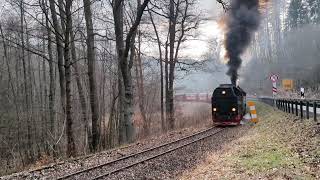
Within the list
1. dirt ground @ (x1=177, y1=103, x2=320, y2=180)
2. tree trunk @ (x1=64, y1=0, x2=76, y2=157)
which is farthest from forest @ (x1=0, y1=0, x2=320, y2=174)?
dirt ground @ (x1=177, y1=103, x2=320, y2=180)

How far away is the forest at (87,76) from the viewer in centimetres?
1975

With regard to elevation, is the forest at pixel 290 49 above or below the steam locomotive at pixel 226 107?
above

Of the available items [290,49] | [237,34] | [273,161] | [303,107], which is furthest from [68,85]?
[290,49]

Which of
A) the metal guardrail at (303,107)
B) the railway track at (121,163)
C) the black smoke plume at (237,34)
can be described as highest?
the black smoke plume at (237,34)

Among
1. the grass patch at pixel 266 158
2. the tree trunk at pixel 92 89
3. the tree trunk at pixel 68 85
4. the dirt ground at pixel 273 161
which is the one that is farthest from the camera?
the tree trunk at pixel 92 89

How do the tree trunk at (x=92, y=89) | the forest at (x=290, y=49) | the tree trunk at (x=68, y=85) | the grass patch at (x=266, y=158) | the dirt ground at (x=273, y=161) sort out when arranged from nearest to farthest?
the dirt ground at (x=273, y=161) < the grass patch at (x=266, y=158) < the tree trunk at (x=68, y=85) < the tree trunk at (x=92, y=89) < the forest at (x=290, y=49)

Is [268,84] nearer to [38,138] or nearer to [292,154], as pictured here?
[38,138]

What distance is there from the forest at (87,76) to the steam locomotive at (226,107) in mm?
3601

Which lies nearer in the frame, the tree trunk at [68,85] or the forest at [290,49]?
the tree trunk at [68,85]

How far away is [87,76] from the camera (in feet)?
101

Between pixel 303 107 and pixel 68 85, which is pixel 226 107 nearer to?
pixel 303 107

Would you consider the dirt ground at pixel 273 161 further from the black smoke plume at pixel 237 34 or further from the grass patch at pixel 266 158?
the black smoke plume at pixel 237 34

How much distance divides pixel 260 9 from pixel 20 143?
20.3 m

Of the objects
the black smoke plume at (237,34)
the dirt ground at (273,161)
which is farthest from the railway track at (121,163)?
the black smoke plume at (237,34)
